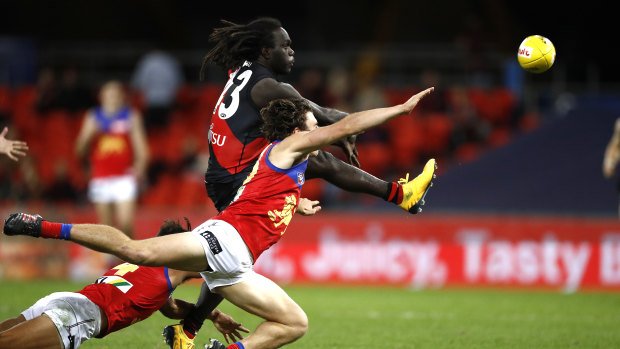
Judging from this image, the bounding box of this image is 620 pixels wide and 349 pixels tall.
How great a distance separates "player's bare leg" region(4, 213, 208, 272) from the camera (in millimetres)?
5633

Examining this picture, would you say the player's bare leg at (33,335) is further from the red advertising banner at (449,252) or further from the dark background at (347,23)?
the dark background at (347,23)

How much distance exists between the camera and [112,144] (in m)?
12.6

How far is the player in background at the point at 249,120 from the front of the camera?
21.9 ft

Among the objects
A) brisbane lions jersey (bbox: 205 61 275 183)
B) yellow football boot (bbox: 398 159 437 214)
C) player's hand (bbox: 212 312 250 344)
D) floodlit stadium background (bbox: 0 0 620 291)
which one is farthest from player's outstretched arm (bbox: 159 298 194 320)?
floodlit stadium background (bbox: 0 0 620 291)

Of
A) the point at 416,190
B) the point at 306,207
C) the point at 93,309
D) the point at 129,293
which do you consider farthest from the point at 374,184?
the point at 93,309

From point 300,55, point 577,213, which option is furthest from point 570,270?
point 300,55

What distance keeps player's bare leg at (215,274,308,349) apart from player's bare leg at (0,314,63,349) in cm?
116

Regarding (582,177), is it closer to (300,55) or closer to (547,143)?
(547,143)

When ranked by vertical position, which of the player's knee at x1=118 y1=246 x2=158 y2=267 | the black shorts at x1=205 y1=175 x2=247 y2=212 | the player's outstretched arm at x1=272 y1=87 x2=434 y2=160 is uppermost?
the player's outstretched arm at x1=272 y1=87 x2=434 y2=160

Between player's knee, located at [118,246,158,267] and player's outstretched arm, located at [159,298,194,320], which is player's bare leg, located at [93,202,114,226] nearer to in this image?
player's outstretched arm, located at [159,298,194,320]

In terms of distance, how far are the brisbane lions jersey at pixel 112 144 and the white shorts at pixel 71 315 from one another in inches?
266

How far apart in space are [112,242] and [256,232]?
3.18 ft

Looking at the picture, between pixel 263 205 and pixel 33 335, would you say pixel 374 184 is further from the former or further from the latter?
pixel 33 335

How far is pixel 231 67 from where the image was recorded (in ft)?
23.6
